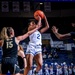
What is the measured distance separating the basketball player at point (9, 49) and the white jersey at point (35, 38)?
7.2 inches

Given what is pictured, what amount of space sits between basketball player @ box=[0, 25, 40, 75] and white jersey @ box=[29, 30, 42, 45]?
0.60 ft

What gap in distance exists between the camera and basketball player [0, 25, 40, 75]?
6.91m

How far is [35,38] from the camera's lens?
7.45 m

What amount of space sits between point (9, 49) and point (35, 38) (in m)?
0.80

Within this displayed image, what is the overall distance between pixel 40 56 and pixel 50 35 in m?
0.58

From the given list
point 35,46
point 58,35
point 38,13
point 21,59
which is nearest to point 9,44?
point 21,59

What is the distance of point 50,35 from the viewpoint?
747cm

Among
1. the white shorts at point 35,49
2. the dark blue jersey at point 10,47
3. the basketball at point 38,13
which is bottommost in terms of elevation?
the white shorts at point 35,49

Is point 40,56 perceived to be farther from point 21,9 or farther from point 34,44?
point 21,9

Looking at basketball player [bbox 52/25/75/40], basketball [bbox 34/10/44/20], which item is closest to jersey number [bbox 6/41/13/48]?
basketball [bbox 34/10/44/20]

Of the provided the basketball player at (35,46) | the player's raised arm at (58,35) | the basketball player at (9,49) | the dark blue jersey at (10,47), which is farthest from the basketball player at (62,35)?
the dark blue jersey at (10,47)

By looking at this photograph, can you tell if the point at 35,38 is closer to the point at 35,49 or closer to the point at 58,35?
the point at 35,49

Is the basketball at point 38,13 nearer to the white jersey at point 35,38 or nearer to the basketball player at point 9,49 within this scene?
the white jersey at point 35,38

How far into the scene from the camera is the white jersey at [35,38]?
744 cm
